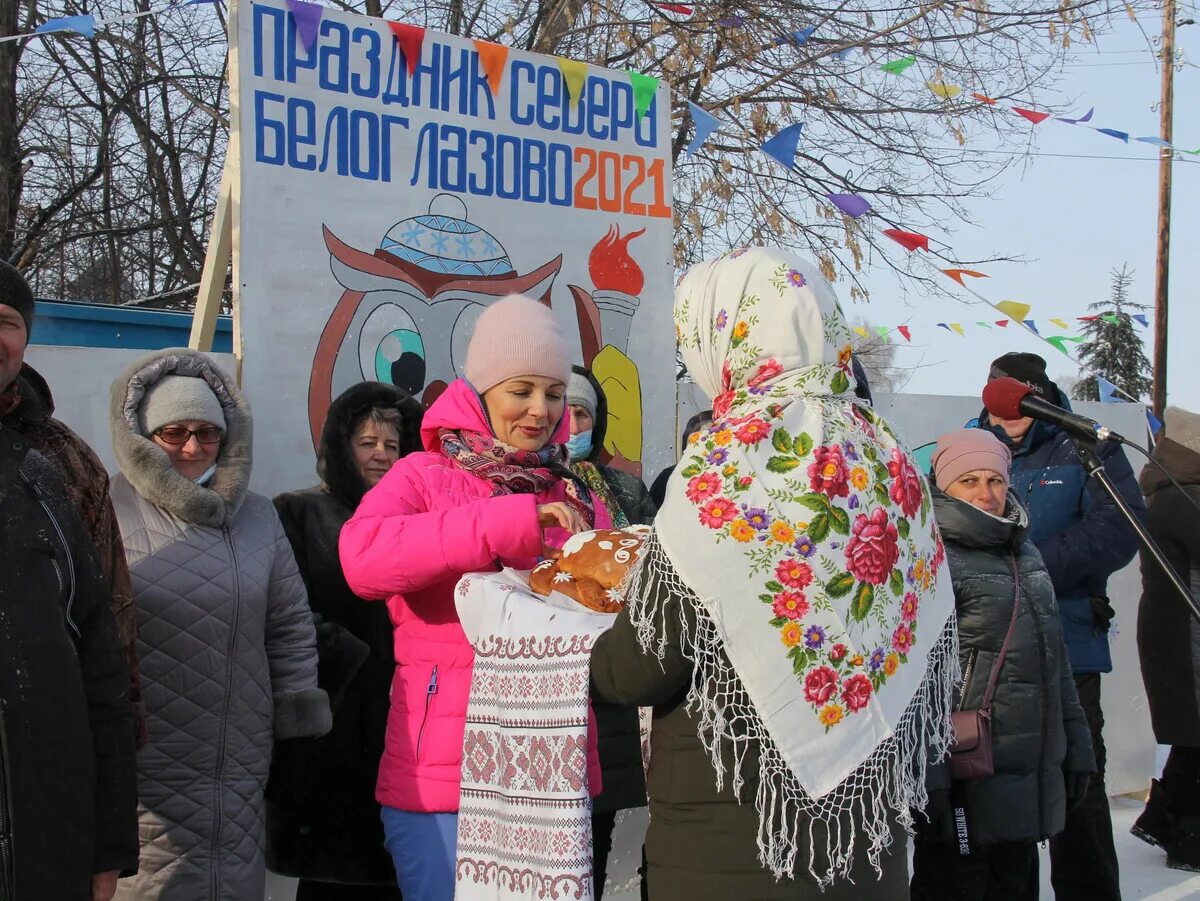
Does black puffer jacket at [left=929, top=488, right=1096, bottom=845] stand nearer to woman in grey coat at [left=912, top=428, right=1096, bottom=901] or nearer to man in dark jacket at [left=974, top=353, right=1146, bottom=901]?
woman in grey coat at [left=912, top=428, right=1096, bottom=901]

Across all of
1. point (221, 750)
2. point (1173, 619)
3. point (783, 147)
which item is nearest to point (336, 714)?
point (221, 750)

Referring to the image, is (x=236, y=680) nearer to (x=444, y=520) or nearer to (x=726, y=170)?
(x=444, y=520)

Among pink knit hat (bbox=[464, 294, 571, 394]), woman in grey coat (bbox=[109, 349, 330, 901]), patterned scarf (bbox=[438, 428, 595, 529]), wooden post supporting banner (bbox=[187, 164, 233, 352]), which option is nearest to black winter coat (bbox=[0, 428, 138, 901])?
woman in grey coat (bbox=[109, 349, 330, 901])

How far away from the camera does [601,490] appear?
3236 millimetres

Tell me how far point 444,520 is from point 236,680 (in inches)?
30.6

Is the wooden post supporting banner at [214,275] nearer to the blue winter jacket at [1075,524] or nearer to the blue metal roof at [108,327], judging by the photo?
the blue metal roof at [108,327]

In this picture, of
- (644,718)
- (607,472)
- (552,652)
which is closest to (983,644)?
(607,472)

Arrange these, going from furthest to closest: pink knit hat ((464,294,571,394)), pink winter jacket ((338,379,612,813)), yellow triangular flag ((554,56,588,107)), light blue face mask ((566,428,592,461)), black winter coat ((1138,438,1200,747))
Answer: black winter coat ((1138,438,1200,747)), yellow triangular flag ((554,56,588,107)), light blue face mask ((566,428,592,461)), pink knit hat ((464,294,571,394)), pink winter jacket ((338,379,612,813))

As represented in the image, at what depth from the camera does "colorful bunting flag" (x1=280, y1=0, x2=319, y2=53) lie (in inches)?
157

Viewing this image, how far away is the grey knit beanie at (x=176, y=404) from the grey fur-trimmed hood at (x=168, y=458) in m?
0.03

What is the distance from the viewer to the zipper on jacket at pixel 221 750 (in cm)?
288

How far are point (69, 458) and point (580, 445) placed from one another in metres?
1.73

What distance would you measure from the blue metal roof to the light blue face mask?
1735 mm

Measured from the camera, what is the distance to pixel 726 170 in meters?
9.19
